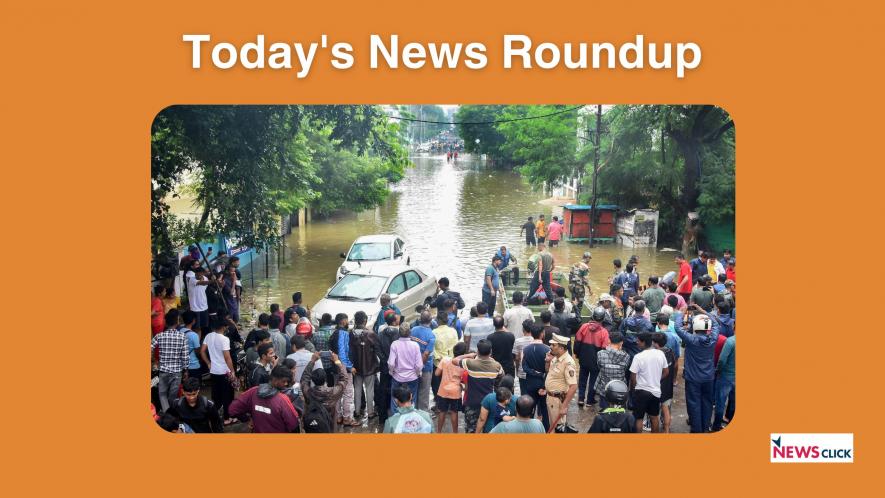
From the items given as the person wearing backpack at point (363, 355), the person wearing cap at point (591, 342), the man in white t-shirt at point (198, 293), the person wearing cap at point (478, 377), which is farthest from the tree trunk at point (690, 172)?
the person wearing cap at point (478, 377)

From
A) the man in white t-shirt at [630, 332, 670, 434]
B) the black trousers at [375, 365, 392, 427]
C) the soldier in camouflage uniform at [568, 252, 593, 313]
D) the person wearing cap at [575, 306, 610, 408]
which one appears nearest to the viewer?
the man in white t-shirt at [630, 332, 670, 434]

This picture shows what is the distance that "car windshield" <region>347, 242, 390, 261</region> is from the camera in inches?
701

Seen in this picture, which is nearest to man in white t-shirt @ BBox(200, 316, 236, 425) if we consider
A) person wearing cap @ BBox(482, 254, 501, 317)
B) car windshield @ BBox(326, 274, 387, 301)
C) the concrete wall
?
car windshield @ BBox(326, 274, 387, 301)

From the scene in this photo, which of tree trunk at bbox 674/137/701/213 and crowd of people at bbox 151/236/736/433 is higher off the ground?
tree trunk at bbox 674/137/701/213

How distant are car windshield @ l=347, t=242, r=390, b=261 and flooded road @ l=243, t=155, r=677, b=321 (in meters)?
1.14

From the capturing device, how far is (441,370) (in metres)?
8.78

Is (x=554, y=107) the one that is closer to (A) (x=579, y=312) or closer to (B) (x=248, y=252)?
(B) (x=248, y=252)

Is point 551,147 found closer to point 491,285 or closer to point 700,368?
point 491,285

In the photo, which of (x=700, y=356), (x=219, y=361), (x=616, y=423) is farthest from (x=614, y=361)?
(x=219, y=361)

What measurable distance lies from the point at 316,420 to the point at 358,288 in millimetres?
6115

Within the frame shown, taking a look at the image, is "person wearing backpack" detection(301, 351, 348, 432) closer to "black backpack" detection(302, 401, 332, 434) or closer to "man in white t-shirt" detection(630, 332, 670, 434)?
"black backpack" detection(302, 401, 332, 434)

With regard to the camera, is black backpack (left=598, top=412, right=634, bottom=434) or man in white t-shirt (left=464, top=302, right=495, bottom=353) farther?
man in white t-shirt (left=464, top=302, right=495, bottom=353)

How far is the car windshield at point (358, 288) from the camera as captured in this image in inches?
529

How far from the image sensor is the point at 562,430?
8.64 meters
